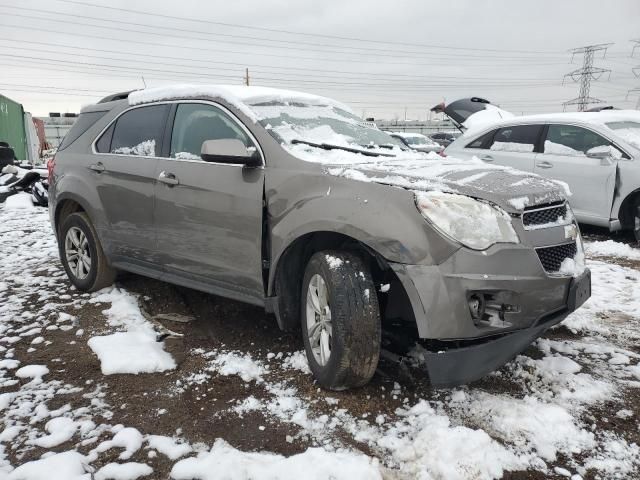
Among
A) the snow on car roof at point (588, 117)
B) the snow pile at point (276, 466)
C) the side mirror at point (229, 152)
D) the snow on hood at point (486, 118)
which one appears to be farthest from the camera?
the snow on hood at point (486, 118)

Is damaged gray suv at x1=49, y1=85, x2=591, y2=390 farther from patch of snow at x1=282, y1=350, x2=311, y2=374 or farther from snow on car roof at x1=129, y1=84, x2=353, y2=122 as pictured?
patch of snow at x1=282, y1=350, x2=311, y2=374

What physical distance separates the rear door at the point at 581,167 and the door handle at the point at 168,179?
4.91 metres

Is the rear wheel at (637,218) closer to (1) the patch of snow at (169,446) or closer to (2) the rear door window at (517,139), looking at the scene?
(2) the rear door window at (517,139)

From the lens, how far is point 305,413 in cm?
257

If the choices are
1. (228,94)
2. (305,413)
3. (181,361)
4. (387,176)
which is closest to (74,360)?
(181,361)

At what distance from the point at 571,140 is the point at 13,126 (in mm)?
20858

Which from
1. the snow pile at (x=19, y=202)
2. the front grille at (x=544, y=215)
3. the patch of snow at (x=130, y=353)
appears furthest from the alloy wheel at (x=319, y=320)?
the snow pile at (x=19, y=202)

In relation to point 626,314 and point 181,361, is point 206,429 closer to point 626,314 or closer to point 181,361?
point 181,361

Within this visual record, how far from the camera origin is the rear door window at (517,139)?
673 centimetres

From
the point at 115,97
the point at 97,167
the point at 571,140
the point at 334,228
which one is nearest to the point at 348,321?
the point at 334,228

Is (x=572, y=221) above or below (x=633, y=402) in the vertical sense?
above

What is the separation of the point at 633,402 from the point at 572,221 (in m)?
1.01

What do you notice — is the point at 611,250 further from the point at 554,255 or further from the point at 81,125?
the point at 81,125

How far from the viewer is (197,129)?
3.50m
